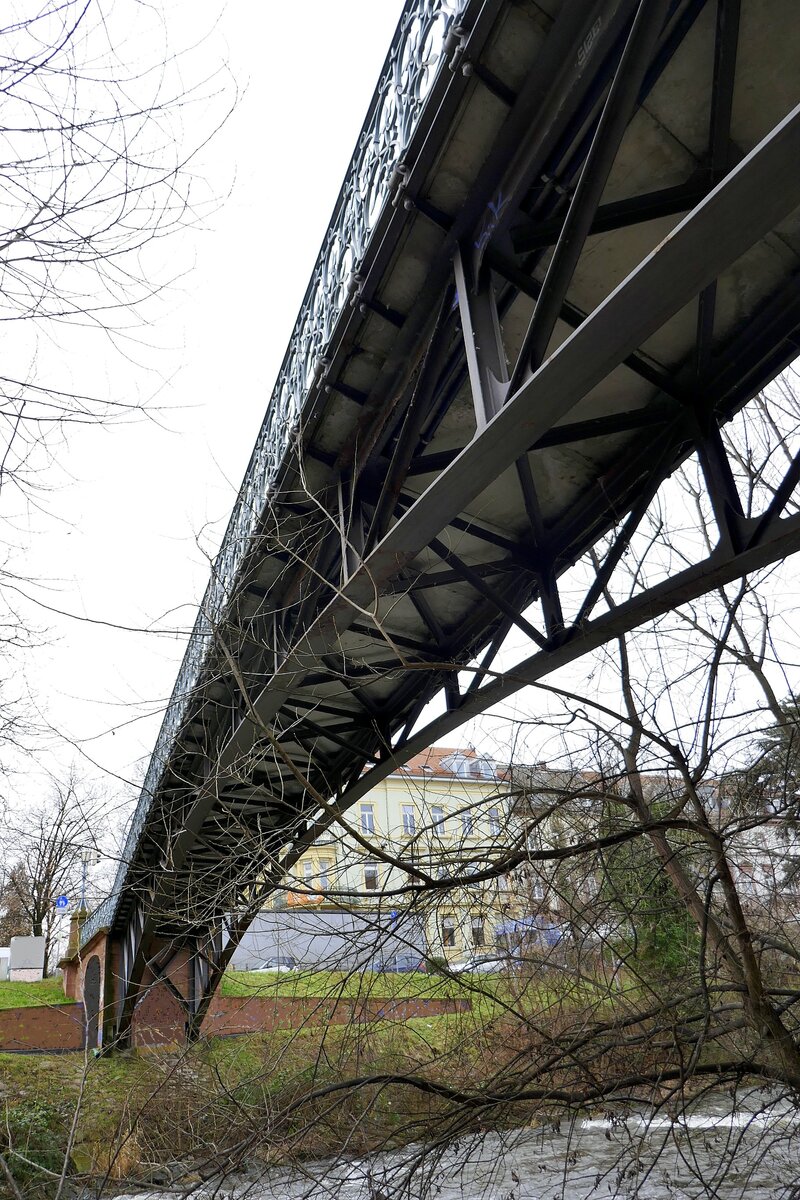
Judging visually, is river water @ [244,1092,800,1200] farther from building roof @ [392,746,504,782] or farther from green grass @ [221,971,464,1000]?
building roof @ [392,746,504,782]

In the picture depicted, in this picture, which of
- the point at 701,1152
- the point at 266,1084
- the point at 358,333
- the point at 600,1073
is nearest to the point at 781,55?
the point at 358,333

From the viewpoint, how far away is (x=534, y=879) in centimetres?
607

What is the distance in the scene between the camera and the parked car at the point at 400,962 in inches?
212

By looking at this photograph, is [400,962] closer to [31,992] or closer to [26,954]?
[31,992]

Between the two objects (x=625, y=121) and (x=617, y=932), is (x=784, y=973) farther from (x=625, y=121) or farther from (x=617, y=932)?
(x=625, y=121)

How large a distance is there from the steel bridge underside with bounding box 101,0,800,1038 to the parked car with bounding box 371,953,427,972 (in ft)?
2.99

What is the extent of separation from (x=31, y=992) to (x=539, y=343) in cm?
2780

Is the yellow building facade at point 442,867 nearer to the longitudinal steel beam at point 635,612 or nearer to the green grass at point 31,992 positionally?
the longitudinal steel beam at point 635,612

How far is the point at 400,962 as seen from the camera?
19.8ft

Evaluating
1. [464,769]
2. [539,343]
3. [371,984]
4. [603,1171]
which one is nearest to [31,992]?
[603,1171]

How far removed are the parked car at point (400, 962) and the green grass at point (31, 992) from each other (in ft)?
54.1

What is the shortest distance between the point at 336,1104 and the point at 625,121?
518 cm

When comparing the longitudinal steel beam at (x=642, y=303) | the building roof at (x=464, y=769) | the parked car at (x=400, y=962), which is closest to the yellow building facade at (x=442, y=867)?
the building roof at (x=464, y=769)

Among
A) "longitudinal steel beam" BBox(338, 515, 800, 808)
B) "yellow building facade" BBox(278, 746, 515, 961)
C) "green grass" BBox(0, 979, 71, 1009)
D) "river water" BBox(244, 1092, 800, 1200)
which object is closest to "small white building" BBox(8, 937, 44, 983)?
"green grass" BBox(0, 979, 71, 1009)
